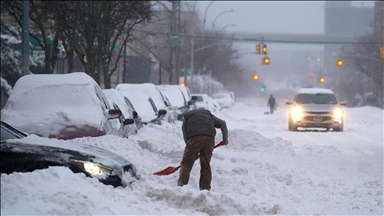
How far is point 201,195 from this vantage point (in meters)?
8.87

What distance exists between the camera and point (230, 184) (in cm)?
1202

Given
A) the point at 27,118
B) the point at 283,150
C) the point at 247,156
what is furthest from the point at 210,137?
the point at 283,150

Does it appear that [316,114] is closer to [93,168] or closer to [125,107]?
[125,107]

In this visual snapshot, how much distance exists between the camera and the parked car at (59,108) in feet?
44.4

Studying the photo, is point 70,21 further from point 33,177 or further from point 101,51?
point 33,177

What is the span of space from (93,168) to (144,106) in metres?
14.3

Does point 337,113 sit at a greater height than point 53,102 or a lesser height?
lesser

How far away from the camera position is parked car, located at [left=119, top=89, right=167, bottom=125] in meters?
22.6

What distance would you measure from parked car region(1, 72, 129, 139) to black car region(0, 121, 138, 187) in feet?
12.0

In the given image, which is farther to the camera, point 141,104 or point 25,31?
point 141,104

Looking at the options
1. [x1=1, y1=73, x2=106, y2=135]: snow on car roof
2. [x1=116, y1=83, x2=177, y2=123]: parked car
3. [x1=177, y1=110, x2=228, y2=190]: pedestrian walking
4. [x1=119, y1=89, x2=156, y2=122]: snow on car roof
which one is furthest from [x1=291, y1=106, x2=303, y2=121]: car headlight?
[x1=177, y1=110, x2=228, y2=190]: pedestrian walking

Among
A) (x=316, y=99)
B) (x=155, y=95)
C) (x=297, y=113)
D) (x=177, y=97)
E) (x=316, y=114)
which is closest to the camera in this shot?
(x=155, y=95)

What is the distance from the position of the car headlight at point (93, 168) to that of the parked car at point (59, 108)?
459 cm

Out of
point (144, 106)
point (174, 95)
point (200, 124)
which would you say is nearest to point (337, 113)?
point (174, 95)
